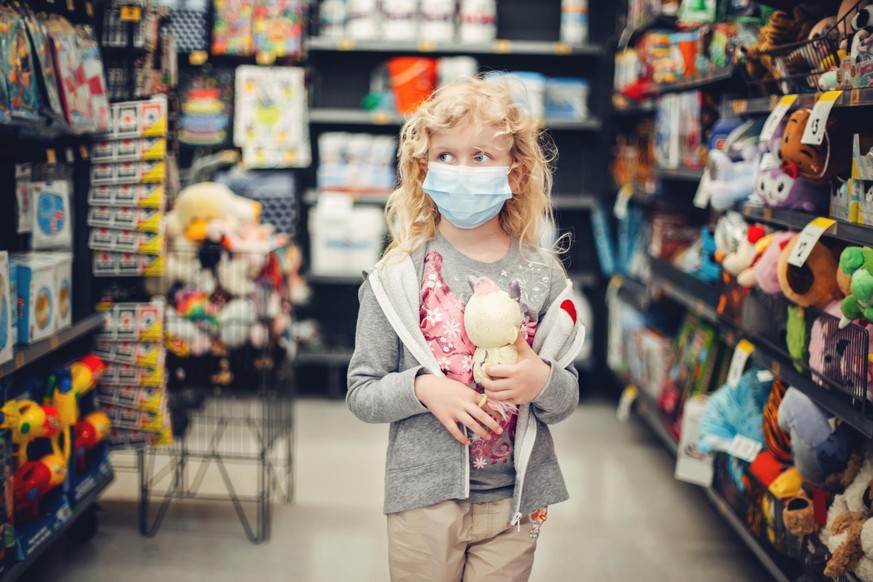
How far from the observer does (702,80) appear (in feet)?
11.3

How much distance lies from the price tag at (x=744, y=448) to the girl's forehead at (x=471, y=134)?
4.98 ft

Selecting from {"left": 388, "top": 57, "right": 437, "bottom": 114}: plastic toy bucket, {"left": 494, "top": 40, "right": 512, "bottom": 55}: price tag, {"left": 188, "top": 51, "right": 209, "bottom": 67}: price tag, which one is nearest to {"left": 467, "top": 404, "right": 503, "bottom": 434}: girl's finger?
{"left": 388, "top": 57, "right": 437, "bottom": 114}: plastic toy bucket

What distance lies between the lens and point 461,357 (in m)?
1.71

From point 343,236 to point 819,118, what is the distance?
3312mm

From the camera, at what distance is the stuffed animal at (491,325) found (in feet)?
5.21

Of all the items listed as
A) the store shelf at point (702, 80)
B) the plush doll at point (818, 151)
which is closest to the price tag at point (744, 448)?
the plush doll at point (818, 151)

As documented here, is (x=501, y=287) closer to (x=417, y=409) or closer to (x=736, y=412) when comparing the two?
(x=417, y=409)

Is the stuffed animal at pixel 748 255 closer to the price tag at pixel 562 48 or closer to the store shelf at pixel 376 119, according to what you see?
the store shelf at pixel 376 119

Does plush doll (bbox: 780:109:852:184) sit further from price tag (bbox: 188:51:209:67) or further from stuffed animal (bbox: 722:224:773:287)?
price tag (bbox: 188:51:209:67)

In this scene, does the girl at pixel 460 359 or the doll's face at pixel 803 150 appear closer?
the girl at pixel 460 359

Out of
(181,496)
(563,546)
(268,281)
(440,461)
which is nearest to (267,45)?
(268,281)

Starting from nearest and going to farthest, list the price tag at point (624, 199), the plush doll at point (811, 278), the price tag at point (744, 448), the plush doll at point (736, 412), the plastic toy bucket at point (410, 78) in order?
the plush doll at point (811, 278) < the price tag at point (744, 448) < the plush doll at point (736, 412) < the price tag at point (624, 199) < the plastic toy bucket at point (410, 78)

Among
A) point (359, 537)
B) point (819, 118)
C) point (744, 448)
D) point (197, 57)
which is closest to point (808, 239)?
point (819, 118)

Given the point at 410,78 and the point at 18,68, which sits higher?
the point at 410,78
